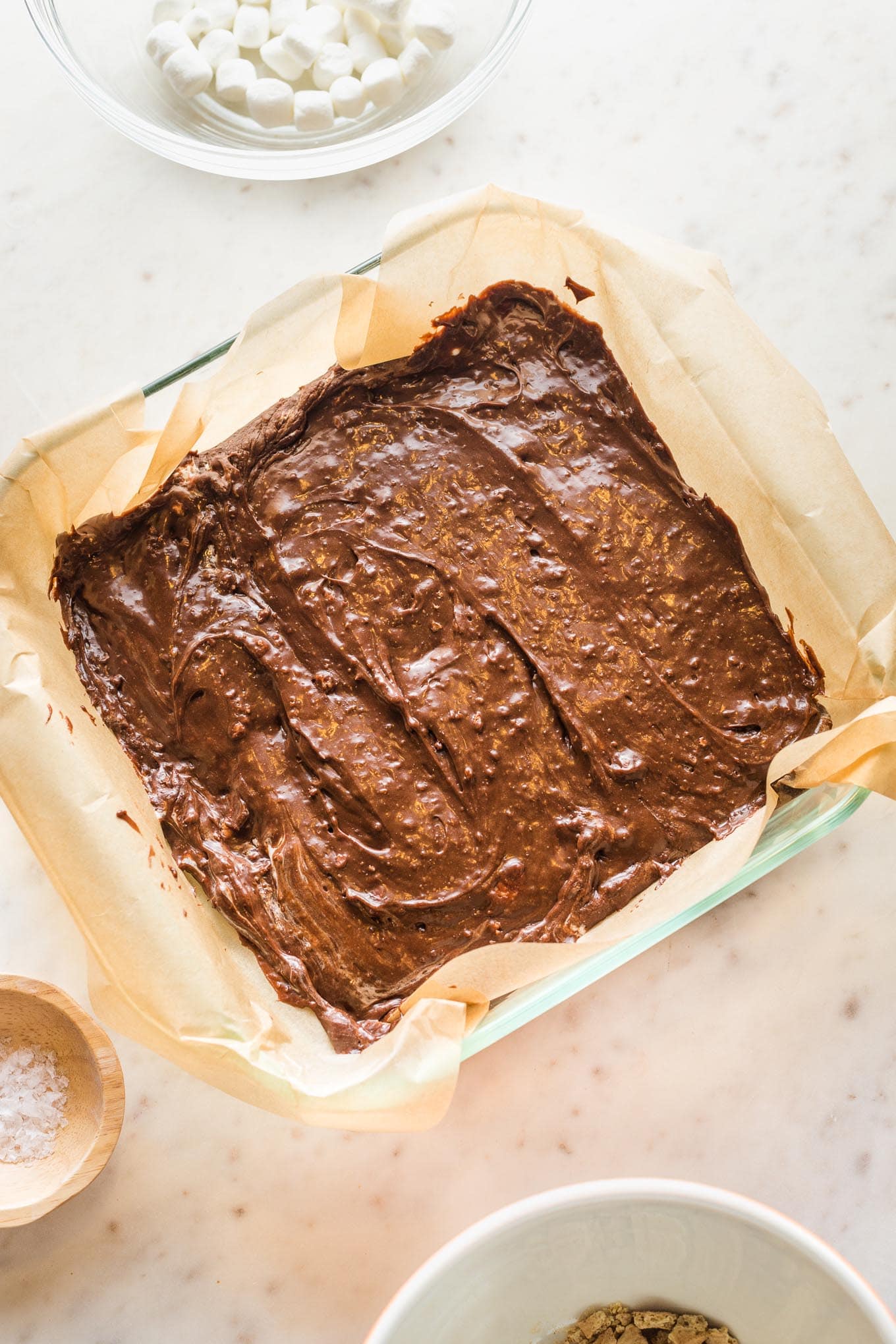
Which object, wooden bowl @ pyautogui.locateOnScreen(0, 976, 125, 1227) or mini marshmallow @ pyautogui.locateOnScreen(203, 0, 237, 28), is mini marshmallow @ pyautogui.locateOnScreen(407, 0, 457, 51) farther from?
wooden bowl @ pyautogui.locateOnScreen(0, 976, 125, 1227)

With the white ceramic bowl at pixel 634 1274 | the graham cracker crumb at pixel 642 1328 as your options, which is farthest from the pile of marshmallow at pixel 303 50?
the graham cracker crumb at pixel 642 1328

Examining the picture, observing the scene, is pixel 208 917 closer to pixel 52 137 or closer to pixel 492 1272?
pixel 492 1272

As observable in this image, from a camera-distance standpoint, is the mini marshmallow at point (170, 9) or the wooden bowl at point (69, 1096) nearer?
the wooden bowl at point (69, 1096)

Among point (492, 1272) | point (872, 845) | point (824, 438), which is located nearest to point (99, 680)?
point (492, 1272)

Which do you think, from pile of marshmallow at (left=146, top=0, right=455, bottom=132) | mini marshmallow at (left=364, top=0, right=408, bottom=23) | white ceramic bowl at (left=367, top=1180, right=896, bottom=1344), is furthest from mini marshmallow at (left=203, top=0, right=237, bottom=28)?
white ceramic bowl at (left=367, top=1180, right=896, bottom=1344)

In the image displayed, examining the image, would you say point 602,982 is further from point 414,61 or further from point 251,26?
point 251,26

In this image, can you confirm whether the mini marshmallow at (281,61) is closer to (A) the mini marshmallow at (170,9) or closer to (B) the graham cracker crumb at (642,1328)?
A: (A) the mini marshmallow at (170,9)
